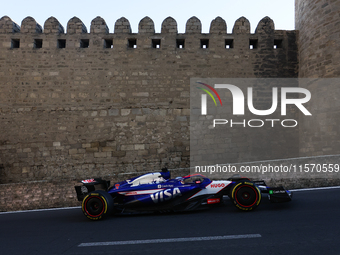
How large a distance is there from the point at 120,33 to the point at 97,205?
307 inches

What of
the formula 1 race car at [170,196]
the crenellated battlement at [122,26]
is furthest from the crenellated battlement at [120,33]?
the formula 1 race car at [170,196]

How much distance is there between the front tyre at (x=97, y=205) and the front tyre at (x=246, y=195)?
225 centimetres

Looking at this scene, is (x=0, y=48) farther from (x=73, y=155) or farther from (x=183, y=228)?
(x=183, y=228)

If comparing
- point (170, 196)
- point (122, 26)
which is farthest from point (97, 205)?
point (122, 26)

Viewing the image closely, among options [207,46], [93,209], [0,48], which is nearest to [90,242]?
[93,209]

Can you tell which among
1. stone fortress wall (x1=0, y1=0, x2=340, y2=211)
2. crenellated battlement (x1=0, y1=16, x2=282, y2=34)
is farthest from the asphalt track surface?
crenellated battlement (x1=0, y1=16, x2=282, y2=34)

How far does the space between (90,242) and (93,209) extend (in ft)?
4.19

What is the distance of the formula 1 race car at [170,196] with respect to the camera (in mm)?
4270

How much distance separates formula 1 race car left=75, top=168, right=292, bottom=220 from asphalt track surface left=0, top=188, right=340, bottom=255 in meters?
0.18

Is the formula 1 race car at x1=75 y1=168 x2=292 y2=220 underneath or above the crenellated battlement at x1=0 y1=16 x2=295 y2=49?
underneath

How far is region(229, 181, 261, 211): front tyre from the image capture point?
13.9 feet

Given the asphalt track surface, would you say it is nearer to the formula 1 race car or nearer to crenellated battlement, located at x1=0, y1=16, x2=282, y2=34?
the formula 1 race car

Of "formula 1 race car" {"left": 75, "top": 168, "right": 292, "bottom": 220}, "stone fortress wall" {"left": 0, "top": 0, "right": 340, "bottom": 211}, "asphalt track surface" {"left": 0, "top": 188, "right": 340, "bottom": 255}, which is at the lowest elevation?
"asphalt track surface" {"left": 0, "top": 188, "right": 340, "bottom": 255}

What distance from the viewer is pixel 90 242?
3.28 metres
